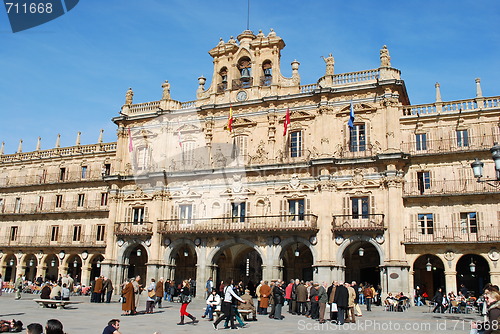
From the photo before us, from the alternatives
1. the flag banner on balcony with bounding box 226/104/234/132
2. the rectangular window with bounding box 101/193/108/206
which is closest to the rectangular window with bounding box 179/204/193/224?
the flag banner on balcony with bounding box 226/104/234/132

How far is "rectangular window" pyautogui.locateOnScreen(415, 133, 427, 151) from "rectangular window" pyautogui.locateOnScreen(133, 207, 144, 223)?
70.7 feet

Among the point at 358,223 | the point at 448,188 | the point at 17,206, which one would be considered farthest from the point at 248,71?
the point at 17,206

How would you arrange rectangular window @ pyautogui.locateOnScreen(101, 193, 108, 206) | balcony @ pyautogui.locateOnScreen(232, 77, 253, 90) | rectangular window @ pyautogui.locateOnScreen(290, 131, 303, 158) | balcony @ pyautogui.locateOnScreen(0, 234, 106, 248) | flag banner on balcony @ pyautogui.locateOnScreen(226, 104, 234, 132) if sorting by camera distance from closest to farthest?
rectangular window @ pyautogui.locateOnScreen(290, 131, 303, 158)
flag banner on balcony @ pyautogui.locateOnScreen(226, 104, 234, 132)
balcony @ pyautogui.locateOnScreen(232, 77, 253, 90)
balcony @ pyautogui.locateOnScreen(0, 234, 106, 248)
rectangular window @ pyautogui.locateOnScreen(101, 193, 108, 206)

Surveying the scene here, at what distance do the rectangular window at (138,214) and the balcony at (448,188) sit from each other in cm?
2037

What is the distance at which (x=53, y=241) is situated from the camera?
45.5 m

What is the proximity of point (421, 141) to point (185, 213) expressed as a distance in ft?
59.1

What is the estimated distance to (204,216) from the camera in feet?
122

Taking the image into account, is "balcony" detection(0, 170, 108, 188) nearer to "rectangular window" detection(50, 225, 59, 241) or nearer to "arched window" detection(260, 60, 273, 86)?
"rectangular window" detection(50, 225, 59, 241)

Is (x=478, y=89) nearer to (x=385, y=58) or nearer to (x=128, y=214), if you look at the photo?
(x=385, y=58)

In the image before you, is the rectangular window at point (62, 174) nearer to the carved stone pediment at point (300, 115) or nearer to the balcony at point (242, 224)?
the balcony at point (242, 224)

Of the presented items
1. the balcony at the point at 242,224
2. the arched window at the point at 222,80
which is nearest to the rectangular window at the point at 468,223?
the balcony at the point at 242,224

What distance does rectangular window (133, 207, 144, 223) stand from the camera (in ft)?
130

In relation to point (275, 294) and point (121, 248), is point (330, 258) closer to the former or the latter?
point (275, 294)

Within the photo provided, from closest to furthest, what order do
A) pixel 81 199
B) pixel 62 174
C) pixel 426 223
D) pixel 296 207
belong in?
pixel 426 223
pixel 296 207
pixel 81 199
pixel 62 174
